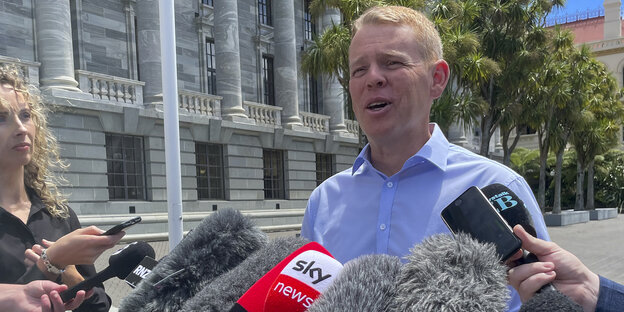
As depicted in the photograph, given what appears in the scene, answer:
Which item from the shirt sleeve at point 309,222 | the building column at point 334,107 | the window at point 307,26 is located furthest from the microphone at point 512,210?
the window at point 307,26

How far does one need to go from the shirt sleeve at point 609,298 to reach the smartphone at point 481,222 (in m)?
0.33

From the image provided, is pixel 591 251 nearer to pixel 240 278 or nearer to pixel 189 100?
pixel 189 100

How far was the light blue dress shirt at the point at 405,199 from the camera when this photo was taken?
170 cm

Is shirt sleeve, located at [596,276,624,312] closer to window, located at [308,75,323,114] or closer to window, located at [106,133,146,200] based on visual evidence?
window, located at [106,133,146,200]

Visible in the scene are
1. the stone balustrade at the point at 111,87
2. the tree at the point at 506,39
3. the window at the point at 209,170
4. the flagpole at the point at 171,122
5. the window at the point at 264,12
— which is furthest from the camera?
the window at the point at 264,12

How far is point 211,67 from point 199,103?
309 centimetres

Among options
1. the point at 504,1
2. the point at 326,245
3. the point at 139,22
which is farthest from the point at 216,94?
the point at 326,245

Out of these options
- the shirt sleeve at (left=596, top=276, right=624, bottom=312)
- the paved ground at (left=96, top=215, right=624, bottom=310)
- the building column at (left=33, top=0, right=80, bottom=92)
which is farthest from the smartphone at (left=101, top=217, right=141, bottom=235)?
the building column at (left=33, top=0, right=80, bottom=92)

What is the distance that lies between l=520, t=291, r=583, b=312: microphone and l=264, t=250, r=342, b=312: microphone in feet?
1.30

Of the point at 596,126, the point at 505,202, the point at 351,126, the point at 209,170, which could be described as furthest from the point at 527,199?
the point at 596,126

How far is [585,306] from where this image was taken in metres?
1.20

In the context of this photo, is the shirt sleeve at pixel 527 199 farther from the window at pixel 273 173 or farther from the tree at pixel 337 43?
the window at pixel 273 173

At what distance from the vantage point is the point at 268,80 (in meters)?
25.7

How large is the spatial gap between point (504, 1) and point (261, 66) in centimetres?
1130
